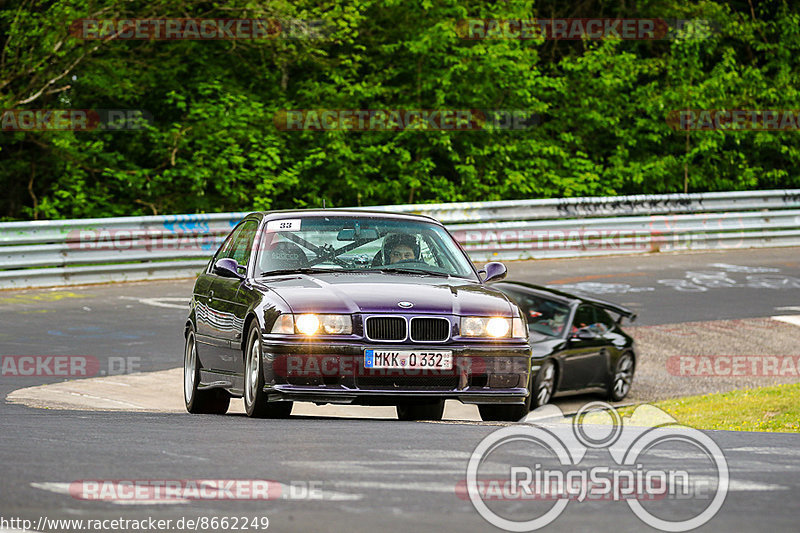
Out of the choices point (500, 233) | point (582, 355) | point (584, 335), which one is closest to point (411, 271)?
point (582, 355)

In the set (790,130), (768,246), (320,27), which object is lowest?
(768,246)

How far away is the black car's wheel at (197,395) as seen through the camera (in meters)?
10.8

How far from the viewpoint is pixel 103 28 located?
24344mm

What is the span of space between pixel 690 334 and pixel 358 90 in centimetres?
1051

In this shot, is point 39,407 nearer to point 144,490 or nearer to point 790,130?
point 144,490

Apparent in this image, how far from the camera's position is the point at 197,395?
427 inches

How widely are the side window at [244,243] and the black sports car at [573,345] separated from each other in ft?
17.5

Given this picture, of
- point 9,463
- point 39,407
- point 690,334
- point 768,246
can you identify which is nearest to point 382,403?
point 9,463

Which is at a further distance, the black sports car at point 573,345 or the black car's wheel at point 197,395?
the black sports car at point 573,345
